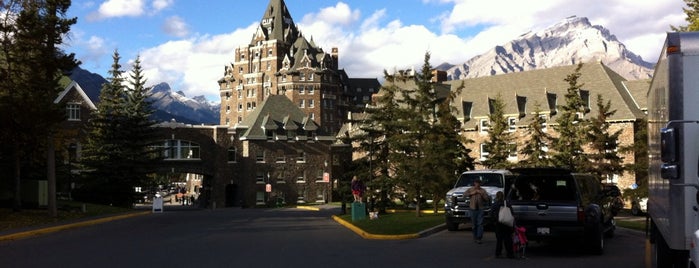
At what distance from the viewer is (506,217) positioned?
15469mm

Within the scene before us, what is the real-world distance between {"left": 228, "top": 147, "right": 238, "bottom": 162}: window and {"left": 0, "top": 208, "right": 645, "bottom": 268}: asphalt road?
61.6 m

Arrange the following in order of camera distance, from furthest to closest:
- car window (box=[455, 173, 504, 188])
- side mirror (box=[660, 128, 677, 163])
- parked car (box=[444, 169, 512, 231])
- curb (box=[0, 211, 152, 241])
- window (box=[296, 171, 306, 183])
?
1. window (box=[296, 171, 306, 183])
2. car window (box=[455, 173, 504, 188])
3. curb (box=[0, 211, 152, 241])
4. parked car (box=[444, 169, 512, 231])
5. side mirror (box=[660, 128, 677, 163])

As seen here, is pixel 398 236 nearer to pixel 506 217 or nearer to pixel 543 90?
pixel 506 217

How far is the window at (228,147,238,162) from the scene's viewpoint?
85.4 meters

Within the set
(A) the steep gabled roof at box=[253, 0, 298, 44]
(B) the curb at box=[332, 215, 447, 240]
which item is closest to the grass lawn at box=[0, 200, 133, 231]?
(B) the curb at box=[332, 215, 447, 240]

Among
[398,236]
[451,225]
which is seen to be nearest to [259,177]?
[451,225]

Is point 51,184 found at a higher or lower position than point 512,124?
lower

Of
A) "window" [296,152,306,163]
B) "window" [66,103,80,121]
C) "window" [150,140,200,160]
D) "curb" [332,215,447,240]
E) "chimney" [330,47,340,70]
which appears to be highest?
"chimney" [330,47,340,70]

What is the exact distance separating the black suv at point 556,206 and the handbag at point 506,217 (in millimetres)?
1189

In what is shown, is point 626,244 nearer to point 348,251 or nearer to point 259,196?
point 348,251

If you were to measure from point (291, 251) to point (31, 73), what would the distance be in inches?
829

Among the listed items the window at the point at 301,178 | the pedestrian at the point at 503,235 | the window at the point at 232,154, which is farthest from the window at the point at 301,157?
the pedestrian at the point at 503,235

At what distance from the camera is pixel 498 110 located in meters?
58.2

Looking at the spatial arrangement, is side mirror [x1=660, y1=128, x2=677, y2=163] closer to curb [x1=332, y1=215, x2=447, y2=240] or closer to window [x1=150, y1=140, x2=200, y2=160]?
curb [x1=332, y1=215, x2=447, y2=240]
